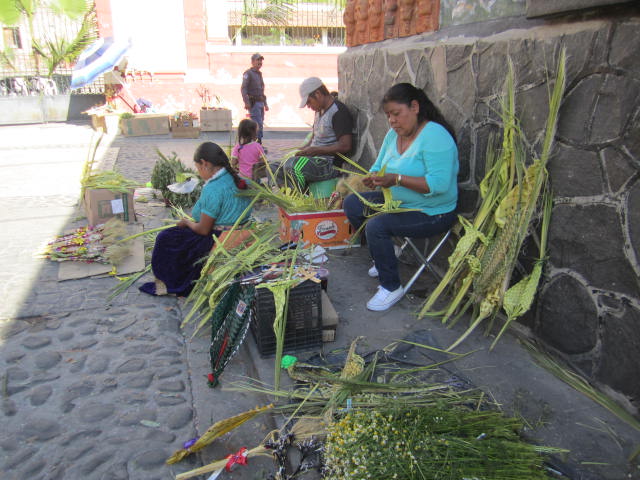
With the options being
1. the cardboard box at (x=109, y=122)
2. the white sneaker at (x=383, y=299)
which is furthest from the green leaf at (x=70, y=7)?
the white sneaker at (x=383, y=299)

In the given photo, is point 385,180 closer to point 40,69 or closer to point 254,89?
point 254,89

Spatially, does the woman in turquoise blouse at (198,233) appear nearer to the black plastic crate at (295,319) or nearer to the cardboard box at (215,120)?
the black plastic crate at (295,319)

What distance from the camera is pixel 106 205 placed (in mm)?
5184

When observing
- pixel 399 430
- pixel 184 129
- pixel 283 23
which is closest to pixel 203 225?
pixel 399 430

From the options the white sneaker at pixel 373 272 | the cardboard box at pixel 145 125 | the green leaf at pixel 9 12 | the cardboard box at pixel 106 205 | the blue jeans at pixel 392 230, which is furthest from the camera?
the green leaf at pixel 9 12

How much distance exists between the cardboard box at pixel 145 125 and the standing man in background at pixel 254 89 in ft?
10.8

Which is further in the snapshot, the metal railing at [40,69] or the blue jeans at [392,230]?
the metal railing at [40,69]

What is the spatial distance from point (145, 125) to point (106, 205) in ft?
27.4

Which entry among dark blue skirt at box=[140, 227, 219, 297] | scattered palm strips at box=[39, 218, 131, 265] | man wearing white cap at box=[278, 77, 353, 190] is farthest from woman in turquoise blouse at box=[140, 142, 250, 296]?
man wearing white cap at box=[278, 77, 353, 190]

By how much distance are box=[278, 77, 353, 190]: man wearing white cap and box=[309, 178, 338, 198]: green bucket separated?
5 cm

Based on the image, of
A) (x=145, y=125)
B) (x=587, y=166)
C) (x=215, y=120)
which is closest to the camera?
(x=587, y=166)

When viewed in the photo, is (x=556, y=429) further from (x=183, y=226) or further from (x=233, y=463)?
(x=183, y=226)

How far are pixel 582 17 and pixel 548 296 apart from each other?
1.45 meters

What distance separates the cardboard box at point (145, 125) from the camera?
12.6 meters
